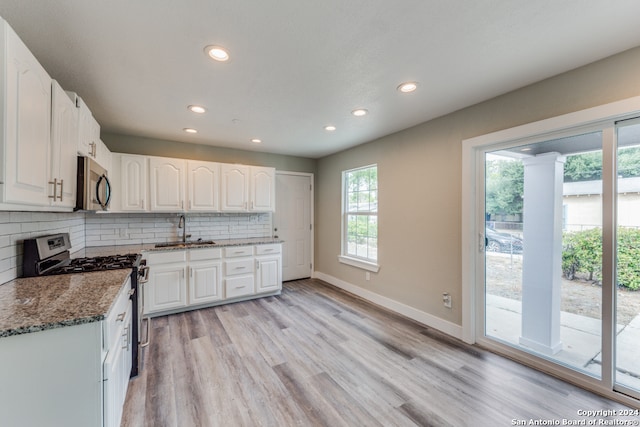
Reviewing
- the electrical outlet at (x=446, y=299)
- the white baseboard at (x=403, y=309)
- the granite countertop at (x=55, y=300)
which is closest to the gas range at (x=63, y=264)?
the granite countertop at (x=55, y=300)

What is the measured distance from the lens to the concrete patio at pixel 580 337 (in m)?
1.82

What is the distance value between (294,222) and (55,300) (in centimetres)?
376

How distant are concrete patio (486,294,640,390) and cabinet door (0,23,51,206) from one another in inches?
137

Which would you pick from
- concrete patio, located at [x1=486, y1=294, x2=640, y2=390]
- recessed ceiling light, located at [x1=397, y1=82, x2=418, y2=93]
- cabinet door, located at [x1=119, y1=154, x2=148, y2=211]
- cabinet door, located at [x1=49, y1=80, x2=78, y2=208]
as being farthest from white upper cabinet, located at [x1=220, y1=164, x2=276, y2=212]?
concrete patio, located at [x1=486, y1=294, x2=640, y2=390]

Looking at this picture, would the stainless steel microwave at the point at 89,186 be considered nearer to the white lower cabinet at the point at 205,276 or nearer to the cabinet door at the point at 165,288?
the cabinet door at the point at 165,288

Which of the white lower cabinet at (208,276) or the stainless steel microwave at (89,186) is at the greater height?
the stainless steel microwave at (89,186)

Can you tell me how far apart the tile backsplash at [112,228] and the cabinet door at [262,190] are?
1.32 feet

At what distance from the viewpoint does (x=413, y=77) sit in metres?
2.04

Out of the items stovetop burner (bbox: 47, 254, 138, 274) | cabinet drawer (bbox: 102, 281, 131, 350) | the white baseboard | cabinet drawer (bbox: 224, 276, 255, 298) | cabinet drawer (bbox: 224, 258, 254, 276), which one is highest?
stovetop burner (bbox: 47, 254, 138, 274)

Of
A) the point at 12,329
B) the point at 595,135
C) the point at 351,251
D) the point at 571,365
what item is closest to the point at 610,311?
the point at 571,365

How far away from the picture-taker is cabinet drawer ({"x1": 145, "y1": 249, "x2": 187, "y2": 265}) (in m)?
3.20

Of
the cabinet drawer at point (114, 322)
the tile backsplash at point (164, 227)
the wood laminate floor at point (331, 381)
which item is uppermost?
the tile backsplash at point (164, 227)

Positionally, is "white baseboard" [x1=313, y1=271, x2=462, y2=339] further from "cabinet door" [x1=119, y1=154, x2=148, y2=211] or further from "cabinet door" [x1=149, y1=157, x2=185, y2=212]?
"cabinet door" [x1=119, y1=154, x2=148, y2=211]

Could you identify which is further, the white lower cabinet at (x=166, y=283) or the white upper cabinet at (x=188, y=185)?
the white upper cabinet at (x=188, y=185)
